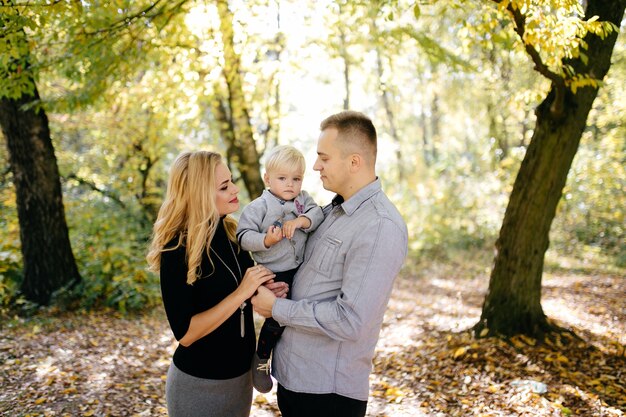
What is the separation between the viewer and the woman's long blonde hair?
101 inches

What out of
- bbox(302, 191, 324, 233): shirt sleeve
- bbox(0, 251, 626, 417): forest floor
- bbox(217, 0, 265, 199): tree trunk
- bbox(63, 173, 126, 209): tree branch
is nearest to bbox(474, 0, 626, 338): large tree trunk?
bbox(0, 251, 626, 417): forest floor

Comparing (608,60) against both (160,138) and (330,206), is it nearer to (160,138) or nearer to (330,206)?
(330,206)

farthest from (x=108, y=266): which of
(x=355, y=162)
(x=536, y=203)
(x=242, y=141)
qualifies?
(x=355, y=162)

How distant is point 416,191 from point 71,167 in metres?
10.2

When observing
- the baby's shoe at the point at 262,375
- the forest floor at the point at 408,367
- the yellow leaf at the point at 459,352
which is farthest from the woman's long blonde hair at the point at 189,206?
the yellow leaf at the point at 459,352

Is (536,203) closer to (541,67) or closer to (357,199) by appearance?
(541,67)

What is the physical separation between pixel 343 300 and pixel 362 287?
11 cm

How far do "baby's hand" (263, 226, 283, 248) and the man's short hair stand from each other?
553 mm

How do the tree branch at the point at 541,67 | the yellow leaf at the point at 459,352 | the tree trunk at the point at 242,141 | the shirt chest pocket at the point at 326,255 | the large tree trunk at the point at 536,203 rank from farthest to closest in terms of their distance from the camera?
the tree trunk at the point at 242,141, the yellow leaf at the point at 459,352, the large tree trunk at the point at 536,203, the tree branch at the point at 541,67, the shirt chest pocket at the point at 326,255

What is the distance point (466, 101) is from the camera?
778 inches

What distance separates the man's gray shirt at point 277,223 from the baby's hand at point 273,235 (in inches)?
1.2

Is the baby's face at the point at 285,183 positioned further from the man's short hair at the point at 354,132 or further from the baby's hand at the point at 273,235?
the man's short hair at the point at 354,132

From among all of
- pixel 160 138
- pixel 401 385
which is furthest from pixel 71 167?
pixel 401 385

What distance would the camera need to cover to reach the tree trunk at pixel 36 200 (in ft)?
22.6
